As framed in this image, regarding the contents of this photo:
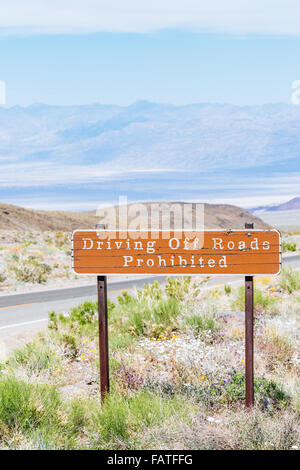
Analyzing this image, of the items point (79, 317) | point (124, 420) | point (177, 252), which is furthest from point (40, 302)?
point (124, 420)

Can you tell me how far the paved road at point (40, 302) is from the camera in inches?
564

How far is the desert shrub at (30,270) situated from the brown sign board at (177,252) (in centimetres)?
1625

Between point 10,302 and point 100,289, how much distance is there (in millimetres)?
11610

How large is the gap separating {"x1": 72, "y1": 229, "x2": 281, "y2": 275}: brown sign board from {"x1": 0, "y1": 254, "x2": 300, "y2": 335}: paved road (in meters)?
6.95

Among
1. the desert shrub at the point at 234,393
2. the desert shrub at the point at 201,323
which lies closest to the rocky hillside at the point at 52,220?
the desert shrub at the point at 201,323

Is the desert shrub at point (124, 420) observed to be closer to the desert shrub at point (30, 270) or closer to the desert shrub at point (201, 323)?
the desert shrub at point (201, 323)

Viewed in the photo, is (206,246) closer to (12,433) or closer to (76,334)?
(12,433)

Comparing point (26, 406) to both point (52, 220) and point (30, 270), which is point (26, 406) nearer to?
point (30, 270)

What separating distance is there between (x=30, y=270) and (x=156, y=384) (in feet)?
54.3

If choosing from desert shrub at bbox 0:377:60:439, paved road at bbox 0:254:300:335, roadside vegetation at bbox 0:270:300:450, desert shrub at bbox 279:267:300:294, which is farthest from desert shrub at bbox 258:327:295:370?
paved road at bbox 0:254:300:335

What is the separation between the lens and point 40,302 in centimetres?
1761

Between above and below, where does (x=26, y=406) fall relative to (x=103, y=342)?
below

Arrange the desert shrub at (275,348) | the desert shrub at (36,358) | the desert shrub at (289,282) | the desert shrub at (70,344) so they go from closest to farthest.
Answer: the desert shrub at (36,358)
the desert shrub at (275,348)
the desert shrub at (70,344)
the desert shrub at (289,282)
